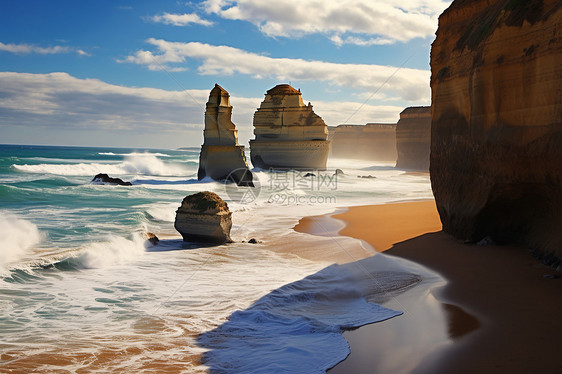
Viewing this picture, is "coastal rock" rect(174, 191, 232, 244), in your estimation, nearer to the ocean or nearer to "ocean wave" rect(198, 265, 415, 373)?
the ocean

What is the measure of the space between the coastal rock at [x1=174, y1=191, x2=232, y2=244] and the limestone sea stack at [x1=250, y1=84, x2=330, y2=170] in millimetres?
31636

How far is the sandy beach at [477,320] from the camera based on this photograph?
4.69m

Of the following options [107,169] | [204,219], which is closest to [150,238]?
[204,219]

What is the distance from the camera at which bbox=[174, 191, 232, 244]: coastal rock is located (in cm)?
1115

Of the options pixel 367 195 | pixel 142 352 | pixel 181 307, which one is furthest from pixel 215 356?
pixel 367 195

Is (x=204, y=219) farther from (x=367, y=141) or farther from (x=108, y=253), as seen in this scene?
(x=367, y=141)

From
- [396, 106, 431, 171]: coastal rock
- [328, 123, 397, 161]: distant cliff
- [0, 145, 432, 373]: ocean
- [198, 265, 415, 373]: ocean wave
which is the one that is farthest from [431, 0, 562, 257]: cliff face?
[328, 123, 397, 161]: distant cliff

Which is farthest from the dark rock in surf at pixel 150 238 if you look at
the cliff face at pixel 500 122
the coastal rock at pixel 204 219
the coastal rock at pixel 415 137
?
the coastal rock at pixel 415 137

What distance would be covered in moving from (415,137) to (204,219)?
48991 millimetres

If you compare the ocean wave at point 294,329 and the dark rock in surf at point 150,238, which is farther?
the dark rock in surf at point 150,238

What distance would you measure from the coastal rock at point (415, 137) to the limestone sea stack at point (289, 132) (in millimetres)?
17176

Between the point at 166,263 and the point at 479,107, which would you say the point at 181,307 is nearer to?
the point at 166,263

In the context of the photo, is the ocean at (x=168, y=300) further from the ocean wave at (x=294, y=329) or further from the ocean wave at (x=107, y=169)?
the ocean wave at (x=107, y=169)

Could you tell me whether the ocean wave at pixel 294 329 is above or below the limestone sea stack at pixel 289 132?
below
